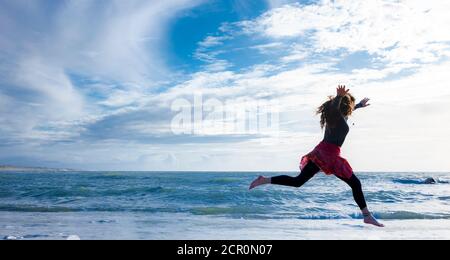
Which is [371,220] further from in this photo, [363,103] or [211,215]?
[211,215]

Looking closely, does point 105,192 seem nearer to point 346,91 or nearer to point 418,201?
point 418,201

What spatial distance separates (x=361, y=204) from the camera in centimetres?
601

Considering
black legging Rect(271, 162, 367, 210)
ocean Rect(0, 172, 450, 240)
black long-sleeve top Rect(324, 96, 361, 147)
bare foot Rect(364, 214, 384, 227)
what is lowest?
ocean Rect(0, 172, 450, 240)

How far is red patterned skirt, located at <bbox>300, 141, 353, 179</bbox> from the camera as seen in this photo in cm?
595

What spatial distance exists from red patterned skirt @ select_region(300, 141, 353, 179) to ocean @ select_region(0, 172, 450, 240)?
12.0 feet

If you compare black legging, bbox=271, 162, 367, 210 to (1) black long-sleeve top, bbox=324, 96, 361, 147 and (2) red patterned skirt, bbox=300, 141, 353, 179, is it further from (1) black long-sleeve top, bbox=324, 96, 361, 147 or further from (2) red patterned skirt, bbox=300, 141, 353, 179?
(1) black long-sleeve top, bbox=324, 96, 361, 147

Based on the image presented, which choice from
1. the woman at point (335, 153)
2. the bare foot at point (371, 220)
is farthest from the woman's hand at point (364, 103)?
the bare foot at point (371, 220)

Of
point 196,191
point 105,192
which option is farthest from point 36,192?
point 196,191

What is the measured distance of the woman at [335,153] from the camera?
596cm

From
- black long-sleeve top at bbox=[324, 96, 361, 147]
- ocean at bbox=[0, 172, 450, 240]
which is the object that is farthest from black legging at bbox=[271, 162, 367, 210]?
ocean at bbox=[0, 172, 450, 240]

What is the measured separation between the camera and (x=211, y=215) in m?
14.6

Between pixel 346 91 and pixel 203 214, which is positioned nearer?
pixel 346 91

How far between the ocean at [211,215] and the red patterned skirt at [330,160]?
3.67 m
